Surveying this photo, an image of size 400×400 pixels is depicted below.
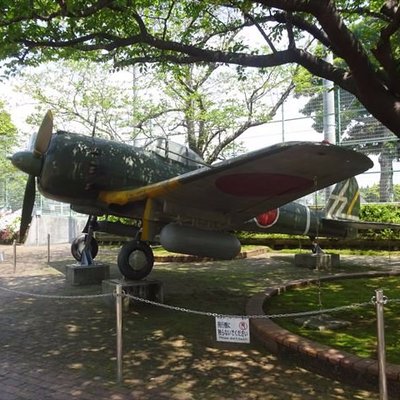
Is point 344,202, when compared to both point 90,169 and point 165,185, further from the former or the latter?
point 90,169

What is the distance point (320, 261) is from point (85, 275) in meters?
6.33

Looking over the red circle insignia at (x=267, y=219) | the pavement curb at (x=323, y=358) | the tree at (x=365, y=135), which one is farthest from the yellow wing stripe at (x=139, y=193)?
the tree at (x=365, y=135)

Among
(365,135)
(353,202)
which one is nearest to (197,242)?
(353,202)

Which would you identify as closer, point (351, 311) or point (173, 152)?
point (351, 311)

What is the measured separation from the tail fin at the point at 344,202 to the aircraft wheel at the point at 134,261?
6.42 metres

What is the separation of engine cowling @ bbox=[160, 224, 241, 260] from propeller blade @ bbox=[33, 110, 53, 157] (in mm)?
2796

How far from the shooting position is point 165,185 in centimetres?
743

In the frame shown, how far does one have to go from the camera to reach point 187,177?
6.93 meters

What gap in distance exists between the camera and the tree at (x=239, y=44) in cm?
539

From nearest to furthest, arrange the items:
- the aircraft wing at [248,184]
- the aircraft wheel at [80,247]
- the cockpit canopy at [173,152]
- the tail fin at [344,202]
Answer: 1. the aircraft wing at [248,184]
2. the cockpit canopy at [173,152]
3. the aircraft wheel at [80,247]
4. the tail fin at [344,202]

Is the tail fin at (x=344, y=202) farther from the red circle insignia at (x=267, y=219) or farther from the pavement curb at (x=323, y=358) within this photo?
the pavement curb at (x=323, y=358)

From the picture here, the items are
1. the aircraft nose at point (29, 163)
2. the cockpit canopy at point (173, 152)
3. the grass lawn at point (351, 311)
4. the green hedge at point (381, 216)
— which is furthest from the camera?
the green hedge at point (381, 216)

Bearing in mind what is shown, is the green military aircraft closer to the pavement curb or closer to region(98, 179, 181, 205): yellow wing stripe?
region(98, 179, 181, 205): yellow wing stripe

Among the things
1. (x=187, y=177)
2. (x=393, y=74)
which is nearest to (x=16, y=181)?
(x=187, y=177)
